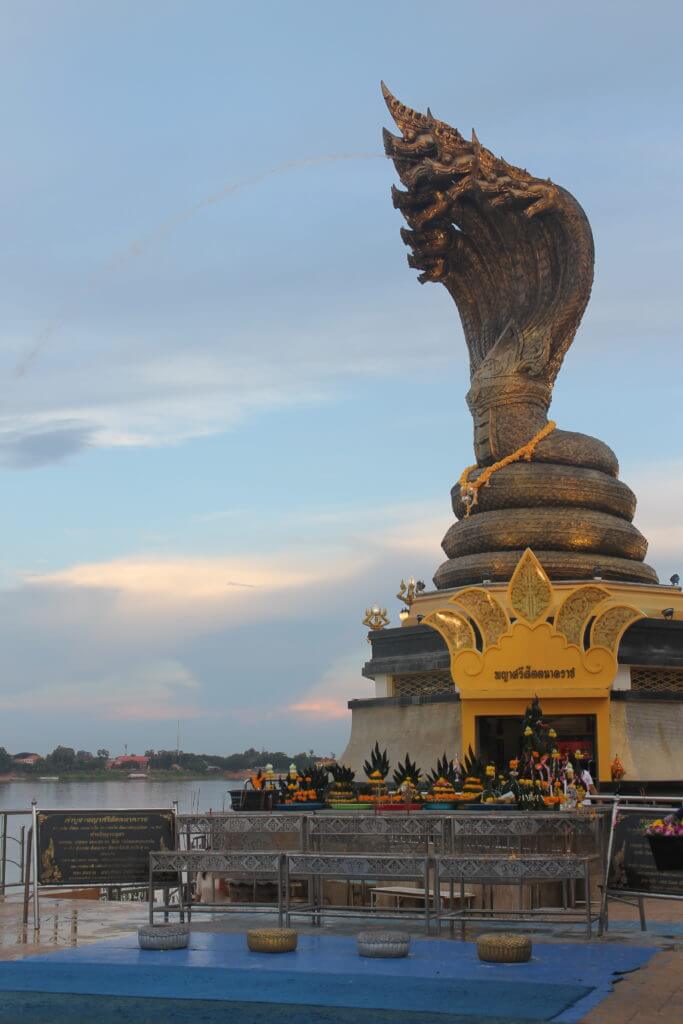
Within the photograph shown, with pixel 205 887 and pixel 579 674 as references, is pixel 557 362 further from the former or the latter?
pixel 205 887

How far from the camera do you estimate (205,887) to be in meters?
17.9

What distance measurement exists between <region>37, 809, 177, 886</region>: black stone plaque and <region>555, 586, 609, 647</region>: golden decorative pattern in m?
12.4

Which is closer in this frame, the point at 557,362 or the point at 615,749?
the point at 615,749

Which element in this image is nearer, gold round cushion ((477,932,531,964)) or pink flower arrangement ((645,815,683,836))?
pink flower arrangement ((645,815,683,836))

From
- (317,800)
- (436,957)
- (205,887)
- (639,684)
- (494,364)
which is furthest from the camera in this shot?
(494,364)

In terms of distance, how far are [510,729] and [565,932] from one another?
13710 mm

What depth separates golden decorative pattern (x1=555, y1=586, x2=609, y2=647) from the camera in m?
24.8

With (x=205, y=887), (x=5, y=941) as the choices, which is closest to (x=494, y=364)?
(x=205, y=887)

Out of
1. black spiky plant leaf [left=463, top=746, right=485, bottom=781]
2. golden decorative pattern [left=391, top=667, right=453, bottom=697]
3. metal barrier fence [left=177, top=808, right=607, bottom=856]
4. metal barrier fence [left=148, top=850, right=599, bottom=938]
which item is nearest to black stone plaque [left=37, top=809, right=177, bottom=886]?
metal barrier fence [left=177, top=808, right=607, bottom=856]

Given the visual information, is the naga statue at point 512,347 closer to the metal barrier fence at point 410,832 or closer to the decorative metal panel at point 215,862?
the metal barrier fence at point 410,832

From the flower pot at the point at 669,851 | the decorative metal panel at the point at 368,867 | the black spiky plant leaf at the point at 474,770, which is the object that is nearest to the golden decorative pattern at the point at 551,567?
the black spiky plant leaf at the point at 474,770

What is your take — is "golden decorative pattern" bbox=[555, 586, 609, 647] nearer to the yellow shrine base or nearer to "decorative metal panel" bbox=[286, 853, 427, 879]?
the yellow shrine base

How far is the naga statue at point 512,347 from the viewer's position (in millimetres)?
29156

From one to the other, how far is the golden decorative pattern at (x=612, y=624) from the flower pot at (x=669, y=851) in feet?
50.9
